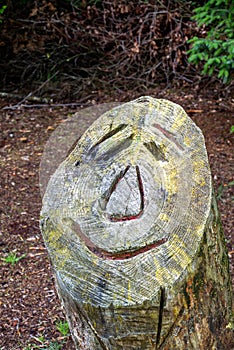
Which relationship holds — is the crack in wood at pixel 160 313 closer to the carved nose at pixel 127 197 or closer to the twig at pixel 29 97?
the carved nose at pixel 127 197

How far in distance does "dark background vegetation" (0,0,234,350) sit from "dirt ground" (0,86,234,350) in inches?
0.7

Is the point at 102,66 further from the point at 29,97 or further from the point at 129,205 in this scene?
the point at 129,205

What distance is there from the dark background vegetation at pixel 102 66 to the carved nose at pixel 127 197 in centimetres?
273

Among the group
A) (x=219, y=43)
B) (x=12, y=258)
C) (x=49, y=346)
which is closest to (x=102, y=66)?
(x=219, y=43)

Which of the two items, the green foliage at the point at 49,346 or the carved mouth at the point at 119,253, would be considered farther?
the green foliage at the point at 49,346

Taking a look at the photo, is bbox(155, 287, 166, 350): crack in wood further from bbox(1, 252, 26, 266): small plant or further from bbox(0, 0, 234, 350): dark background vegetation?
bbox(0, 0, 234, 350): dark background vegetation

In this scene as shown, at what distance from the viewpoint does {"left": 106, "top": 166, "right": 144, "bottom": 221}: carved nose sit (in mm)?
1854

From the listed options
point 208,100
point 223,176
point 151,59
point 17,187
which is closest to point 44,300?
point 17,187

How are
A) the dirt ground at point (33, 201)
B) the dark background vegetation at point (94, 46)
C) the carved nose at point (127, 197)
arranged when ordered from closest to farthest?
the carved nose at point (127, 197)
the dirt ground at point (33, 201)
the dark background vegetation at point (94, 46)

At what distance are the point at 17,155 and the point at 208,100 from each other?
6.71 feet

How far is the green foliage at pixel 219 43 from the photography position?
4.82m

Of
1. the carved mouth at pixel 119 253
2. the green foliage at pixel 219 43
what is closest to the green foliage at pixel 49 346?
the carved mouth at pixel 119 253

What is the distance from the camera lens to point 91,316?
5.84 ft

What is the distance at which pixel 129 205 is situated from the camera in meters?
1.87
